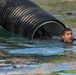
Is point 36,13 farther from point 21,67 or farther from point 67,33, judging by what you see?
point 21,67

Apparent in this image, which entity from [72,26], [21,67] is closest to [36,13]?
[72,26]

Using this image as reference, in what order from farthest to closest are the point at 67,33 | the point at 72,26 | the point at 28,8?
1. the point at 72,26
2. the point at 28,8
3. the point at 67,33

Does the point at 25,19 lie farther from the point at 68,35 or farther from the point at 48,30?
the point at 68,35

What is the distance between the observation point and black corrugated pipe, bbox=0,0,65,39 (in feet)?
59.0

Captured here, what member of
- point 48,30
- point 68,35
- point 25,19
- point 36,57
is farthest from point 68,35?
point 48,30

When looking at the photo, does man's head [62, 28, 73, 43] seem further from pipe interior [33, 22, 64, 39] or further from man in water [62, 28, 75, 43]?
pipe interior [33, 22, 64, 39]

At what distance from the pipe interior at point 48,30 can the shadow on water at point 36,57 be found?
2.10 ft

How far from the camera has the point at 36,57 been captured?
13.4 meters

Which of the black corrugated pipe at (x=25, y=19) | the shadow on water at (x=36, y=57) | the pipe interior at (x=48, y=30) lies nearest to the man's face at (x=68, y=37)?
the shadow on water at (x=36, y=57)

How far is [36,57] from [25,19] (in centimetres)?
546

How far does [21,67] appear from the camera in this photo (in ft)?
38.2

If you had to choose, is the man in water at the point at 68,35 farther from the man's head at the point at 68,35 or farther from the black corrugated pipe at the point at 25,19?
the black corrugated pipe at the point at 25,19

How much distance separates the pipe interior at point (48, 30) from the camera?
734 inches

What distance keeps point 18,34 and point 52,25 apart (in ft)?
6.35
